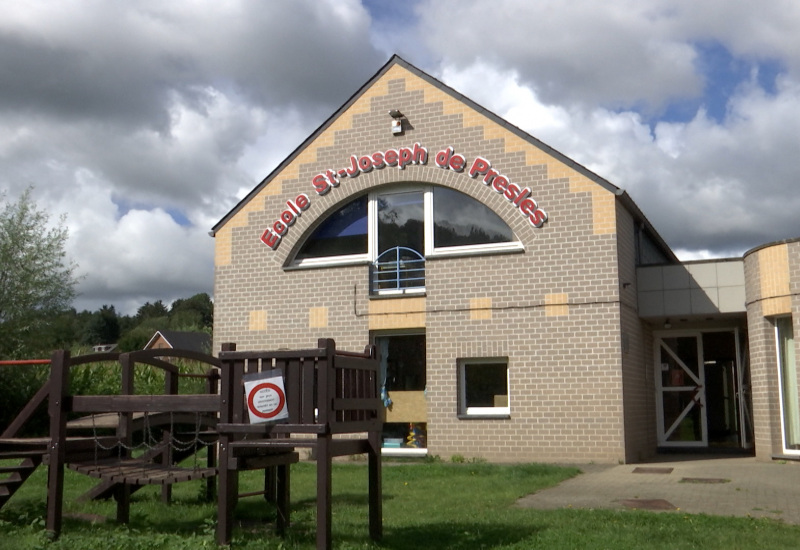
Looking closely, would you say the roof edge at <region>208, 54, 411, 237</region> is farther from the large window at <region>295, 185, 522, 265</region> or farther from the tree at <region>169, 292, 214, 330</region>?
the tree at <region>169, 292, 214, 330</region>

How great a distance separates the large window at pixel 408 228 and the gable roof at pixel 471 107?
1.46 metres

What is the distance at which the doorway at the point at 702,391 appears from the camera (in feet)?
58.0

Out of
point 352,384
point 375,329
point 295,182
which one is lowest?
point 352,384

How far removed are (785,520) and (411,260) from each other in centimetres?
914

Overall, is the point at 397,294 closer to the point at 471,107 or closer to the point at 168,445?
the point at 471,107

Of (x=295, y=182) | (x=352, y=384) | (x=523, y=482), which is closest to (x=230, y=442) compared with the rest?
(x=352, y=384)

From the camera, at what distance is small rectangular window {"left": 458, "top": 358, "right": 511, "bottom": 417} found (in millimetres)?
15672

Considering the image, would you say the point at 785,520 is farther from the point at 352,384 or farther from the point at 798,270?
the point at 798,270

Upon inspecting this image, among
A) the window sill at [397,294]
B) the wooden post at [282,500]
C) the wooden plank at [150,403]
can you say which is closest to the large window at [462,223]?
the window sill at [397,294]

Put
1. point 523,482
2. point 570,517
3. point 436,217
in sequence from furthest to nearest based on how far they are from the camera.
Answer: point 436,217
point 523,482
point 570,517

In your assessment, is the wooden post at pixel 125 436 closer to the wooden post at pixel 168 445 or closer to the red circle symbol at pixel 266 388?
the wooden post at pixel 168 445

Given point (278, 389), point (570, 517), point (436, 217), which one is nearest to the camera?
point (278, 389)

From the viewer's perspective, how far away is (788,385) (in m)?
14.8

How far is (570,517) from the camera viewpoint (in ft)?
28.3
